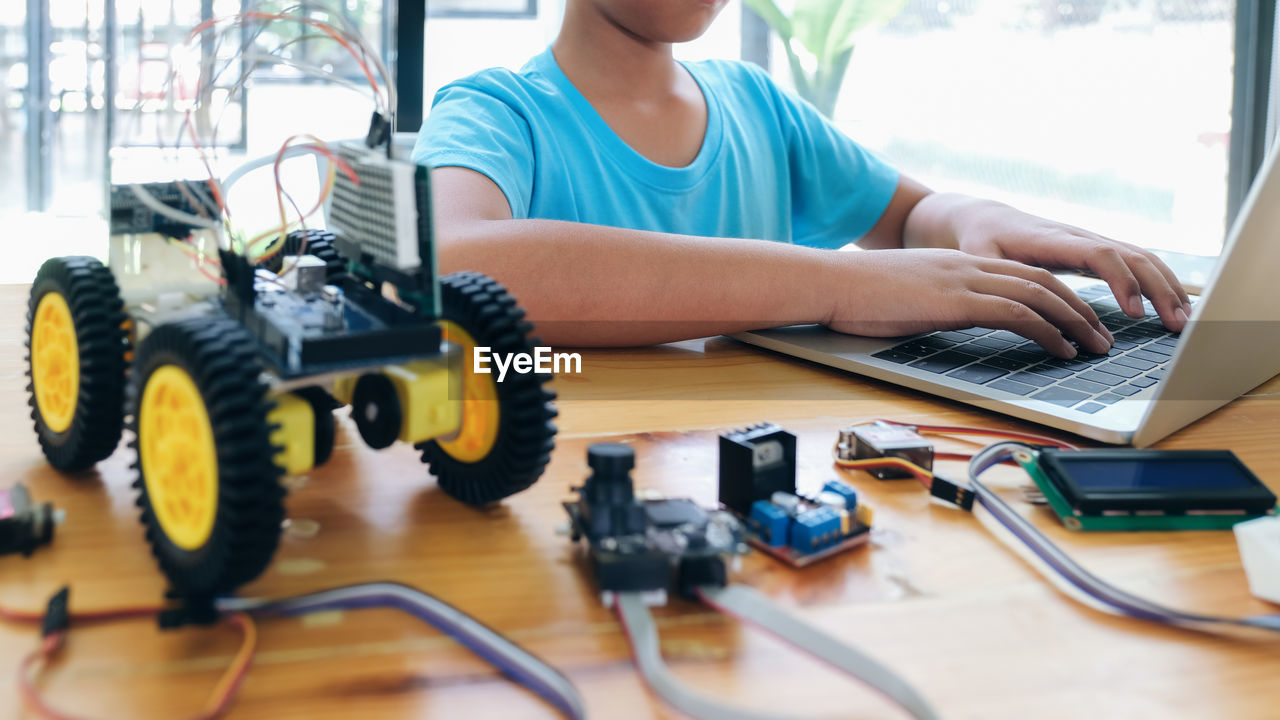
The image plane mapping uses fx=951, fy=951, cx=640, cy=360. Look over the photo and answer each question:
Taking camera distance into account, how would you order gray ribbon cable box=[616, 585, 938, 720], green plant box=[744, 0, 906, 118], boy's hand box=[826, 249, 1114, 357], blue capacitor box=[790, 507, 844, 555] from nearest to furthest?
1. gray ribbon cable box=[616, 585, 938, 720]
2. blue capacitor box=[790, 507, 844, 555]
3. boy's hand box=[826, 249, 1114, 357]
4. green plant box=[744, 0, 906, 118]

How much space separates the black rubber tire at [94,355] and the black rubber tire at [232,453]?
96 mm

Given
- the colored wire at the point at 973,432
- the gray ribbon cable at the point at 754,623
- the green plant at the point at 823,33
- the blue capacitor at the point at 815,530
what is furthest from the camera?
the green plant at the point at 823,33

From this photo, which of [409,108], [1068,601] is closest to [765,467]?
[1068,601]

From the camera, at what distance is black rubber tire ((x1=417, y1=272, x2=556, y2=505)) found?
Answer: 374 mm

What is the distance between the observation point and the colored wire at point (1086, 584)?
13.1 inches

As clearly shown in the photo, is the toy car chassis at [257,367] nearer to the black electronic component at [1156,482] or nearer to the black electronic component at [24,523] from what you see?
the black electronic component at [24,523]

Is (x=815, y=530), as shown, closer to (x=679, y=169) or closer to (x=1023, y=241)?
(x=1023, y=241)

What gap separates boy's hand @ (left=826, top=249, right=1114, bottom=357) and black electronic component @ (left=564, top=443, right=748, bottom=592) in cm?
36

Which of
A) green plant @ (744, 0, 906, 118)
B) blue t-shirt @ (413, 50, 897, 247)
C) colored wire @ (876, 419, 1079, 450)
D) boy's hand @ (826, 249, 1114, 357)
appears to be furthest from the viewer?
green plant @ (744, 0, 906, 118)

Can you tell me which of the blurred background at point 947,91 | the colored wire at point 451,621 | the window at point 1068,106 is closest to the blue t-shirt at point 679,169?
the blurred background at point 947,91

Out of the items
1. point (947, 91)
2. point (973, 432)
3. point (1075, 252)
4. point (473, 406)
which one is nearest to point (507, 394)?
point (473, 406)

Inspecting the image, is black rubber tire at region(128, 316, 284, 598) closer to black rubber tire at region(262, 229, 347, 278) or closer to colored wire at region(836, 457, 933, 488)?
black rubber tire at region(262, 229, 347, 278)

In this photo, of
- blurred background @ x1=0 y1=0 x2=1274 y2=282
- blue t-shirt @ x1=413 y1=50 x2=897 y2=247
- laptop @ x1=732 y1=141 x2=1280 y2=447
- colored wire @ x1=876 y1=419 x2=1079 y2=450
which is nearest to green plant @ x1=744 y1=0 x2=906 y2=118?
blurred background @ x1=0 y1=0 x2=1274 y2=282

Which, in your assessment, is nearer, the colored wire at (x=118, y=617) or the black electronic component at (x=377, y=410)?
the colored wire at (x=118, y=617)
